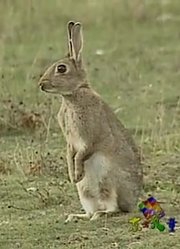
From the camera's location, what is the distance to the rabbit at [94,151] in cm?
734

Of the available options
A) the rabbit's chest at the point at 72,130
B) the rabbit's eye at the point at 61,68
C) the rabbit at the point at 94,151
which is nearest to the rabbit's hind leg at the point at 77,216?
the rabbit at the point at 94,151

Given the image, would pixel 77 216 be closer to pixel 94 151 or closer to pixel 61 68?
pixel 94 151

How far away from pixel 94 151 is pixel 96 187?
232 mm

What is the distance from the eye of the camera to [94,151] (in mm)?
7367

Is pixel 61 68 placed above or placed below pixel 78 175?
above

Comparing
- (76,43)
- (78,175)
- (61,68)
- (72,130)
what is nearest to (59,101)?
(76,43)

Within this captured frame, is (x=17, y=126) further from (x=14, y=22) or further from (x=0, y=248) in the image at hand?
(x=14, y=22)

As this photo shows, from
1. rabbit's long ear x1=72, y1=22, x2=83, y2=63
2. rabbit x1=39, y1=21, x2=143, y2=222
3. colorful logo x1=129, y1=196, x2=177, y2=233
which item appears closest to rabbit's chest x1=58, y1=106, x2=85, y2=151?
rabbit x1=39, y1=21, x2=143, y2=222

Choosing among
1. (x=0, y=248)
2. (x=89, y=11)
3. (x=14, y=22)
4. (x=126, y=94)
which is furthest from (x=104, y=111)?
(x=89, y=11)

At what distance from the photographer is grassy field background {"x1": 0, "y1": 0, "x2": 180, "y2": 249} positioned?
7.00m

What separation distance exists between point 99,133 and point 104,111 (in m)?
0.18

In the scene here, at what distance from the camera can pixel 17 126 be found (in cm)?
1016

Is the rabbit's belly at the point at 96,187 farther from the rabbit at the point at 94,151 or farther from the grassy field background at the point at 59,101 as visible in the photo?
the grassy field background at the point at 59,101

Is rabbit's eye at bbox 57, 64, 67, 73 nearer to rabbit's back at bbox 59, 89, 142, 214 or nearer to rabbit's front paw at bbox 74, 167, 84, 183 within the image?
rabbit's back at bbox 59, 89, 142, 214
